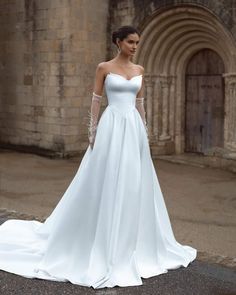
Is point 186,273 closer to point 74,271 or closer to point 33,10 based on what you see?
point 74,271

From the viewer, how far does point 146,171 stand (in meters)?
3.84

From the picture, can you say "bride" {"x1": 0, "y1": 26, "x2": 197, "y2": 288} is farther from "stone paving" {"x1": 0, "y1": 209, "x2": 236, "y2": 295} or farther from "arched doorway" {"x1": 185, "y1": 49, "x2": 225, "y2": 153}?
"arched doorway" {"x1": 185, "y1": 49, "x2": 225, "y2": 153}

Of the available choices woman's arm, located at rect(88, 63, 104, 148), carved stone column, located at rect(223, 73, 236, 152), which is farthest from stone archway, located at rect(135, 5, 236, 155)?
woman's arm, located at rect(88, 63, 104, 148)

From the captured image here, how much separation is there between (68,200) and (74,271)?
1.86 feet

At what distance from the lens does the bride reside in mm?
3582

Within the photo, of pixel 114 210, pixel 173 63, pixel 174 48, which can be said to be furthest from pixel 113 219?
pixel 173 63

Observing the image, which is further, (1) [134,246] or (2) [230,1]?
(2) [230,1]

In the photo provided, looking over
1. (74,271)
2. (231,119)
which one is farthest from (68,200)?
(231,119)

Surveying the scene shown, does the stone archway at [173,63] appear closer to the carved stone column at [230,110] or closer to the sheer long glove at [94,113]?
the carved stone column at [230,110]

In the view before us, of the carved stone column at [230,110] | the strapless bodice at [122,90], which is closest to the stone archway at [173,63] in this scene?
the carved stone column at [230,110]

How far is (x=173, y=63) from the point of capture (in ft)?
34.8

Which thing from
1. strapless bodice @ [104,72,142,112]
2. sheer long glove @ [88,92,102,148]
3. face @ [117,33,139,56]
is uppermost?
face @ [117,33,139,56]

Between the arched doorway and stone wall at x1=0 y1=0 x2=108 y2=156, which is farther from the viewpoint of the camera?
stone wall at x1=0 y1=0 x2=108 y2=156

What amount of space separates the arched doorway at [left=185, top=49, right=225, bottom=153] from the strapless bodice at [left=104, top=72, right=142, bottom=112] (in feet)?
21.2
